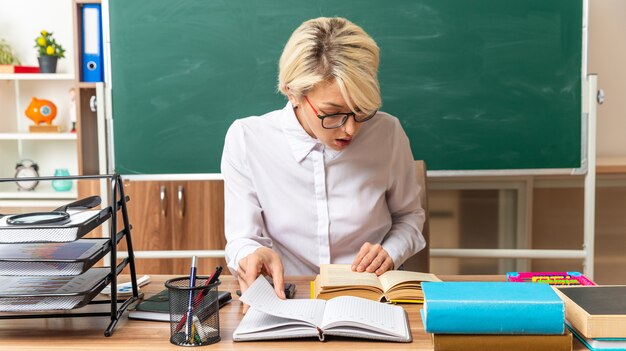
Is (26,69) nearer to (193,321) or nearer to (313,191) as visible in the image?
(313,191)

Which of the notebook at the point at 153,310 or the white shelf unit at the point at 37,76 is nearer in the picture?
the notebook at the point at 153,310

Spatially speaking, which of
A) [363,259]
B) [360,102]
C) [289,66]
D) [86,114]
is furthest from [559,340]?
[86,114]

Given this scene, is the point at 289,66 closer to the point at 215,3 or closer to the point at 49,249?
the point at 49,249

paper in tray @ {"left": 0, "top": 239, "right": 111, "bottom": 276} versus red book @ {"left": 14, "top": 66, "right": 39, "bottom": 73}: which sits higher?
red book @ {"left": 14, "top": 66, "right": 39, "bottom": 73}

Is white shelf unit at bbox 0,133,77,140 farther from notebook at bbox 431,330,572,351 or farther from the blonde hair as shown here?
notebook at bbox 431,330,572,351

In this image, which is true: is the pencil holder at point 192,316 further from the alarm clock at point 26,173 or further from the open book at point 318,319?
the alarm clock at point 26,173

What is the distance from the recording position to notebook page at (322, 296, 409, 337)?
1.07 meters

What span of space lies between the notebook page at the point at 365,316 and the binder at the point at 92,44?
1.97m

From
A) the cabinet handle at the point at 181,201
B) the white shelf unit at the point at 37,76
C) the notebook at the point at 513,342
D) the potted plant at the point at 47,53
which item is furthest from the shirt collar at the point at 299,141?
the potted plant at the point at 47,53

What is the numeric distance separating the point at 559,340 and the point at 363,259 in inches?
21.1

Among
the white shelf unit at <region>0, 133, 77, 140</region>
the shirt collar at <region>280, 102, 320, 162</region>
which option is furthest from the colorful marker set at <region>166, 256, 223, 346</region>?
the white shelf unit at <region>0, 133, 77, 140</region>

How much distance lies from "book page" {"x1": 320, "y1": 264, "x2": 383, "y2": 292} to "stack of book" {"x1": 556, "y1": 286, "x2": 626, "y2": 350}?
37cm

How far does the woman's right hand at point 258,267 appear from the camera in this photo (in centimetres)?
134

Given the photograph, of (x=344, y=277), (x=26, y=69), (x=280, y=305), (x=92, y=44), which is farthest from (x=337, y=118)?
(x=26, y=69)
